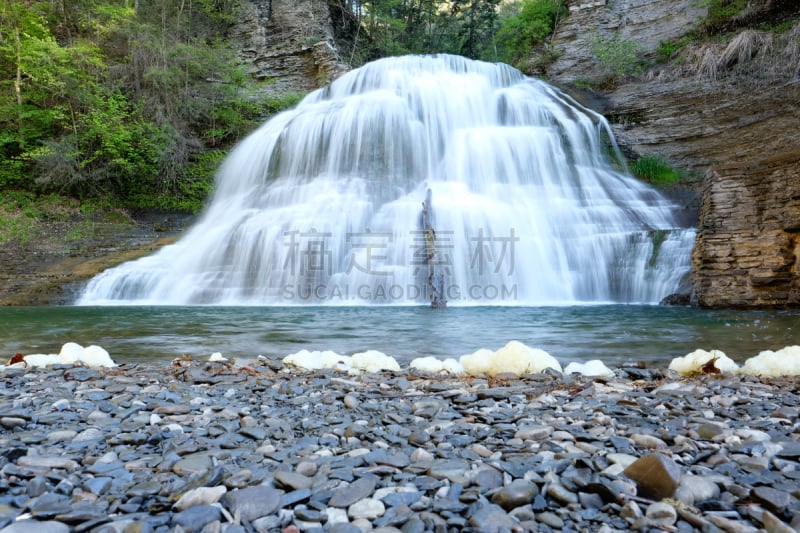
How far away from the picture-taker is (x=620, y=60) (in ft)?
58.2

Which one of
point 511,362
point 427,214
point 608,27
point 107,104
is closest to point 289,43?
point 107,104

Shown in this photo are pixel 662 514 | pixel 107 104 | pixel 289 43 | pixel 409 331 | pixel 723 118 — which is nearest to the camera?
pixel 662 514

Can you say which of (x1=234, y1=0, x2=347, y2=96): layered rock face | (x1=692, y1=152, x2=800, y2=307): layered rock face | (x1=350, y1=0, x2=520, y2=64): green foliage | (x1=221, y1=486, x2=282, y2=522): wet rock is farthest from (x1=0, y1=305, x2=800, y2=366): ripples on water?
(x1=350, y1=0, x2=520, y2=64): green foliage

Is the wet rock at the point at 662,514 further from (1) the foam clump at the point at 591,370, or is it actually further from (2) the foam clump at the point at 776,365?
(2) the foam clump at the point at 776,365

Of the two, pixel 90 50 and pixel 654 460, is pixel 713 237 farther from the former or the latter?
pixel 90 50

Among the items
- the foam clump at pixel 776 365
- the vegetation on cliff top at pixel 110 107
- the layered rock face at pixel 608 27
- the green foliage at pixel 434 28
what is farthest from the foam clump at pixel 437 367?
the green foliage at pixel 434 28

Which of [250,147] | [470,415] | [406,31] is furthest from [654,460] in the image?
[406,31]

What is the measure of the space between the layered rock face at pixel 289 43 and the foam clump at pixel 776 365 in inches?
823

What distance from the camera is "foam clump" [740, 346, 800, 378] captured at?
3373 mm

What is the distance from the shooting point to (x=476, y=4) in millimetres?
28047

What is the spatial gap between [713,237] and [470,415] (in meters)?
8.11

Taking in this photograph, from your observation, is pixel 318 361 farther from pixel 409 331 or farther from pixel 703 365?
pixel 703 365

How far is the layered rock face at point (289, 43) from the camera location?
21.9 m

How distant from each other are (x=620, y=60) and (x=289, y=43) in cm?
1497
